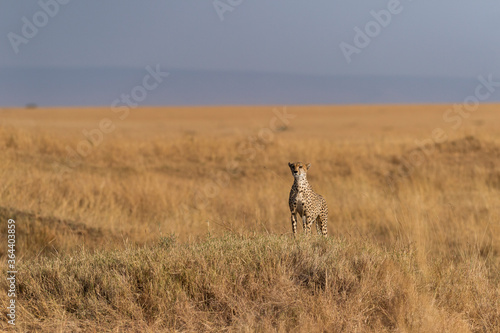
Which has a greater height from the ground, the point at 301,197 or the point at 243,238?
the point at 301,197

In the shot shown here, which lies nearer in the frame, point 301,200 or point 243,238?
point 301,200

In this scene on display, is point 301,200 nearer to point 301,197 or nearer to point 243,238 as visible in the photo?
point 301,197

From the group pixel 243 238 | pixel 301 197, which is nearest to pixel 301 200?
pixel 301 197

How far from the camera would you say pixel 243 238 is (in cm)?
519

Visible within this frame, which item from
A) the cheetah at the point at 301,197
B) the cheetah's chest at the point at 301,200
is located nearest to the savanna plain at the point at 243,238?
the cheetah at the point at 301,197

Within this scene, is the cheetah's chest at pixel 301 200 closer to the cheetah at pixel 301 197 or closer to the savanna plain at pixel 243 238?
the cheetah at pixel 301 197

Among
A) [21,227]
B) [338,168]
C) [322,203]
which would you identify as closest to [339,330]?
[322,203]

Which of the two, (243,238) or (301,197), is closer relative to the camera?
(301,197)

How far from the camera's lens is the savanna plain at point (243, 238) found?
408 centimetres

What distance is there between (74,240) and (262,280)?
166 inches

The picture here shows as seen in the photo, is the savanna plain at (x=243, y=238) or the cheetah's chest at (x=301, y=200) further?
the cheetah's chest at (x=301, y=200)

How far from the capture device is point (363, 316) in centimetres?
400

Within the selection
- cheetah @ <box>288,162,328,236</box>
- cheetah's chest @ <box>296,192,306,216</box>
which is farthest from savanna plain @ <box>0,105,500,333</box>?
cheetah's chest @ <box>296,192,306,216</box>

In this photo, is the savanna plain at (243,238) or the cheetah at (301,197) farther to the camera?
the cheetah at (301,197)
